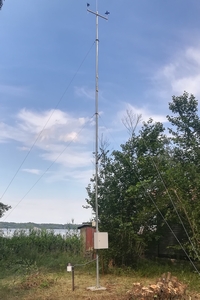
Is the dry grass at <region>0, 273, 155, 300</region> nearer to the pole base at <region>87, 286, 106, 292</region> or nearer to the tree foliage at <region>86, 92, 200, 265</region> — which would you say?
the pole base at <region>87, 286, 106, 292</region>

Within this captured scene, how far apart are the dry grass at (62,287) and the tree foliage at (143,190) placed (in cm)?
106

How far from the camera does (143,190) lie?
25.8 ft

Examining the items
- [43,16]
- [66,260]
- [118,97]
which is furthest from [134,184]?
[43,16]

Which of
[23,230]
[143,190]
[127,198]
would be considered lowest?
[23,230]

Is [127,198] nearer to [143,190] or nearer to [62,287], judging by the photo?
[143,190]

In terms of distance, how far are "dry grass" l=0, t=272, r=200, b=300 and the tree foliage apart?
1.06 metres

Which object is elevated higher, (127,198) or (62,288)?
(127,198)

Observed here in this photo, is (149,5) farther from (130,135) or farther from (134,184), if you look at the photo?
(134,184)

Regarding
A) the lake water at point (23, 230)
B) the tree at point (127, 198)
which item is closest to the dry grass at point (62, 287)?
the tree at point (127, 198)

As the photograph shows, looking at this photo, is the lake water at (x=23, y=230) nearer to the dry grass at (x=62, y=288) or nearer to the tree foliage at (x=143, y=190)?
the tree foliage at (x=143, y=190)

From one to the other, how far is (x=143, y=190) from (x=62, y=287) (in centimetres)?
305

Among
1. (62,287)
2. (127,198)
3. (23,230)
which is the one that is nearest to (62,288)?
(62,287)

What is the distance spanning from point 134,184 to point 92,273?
2.54 meters

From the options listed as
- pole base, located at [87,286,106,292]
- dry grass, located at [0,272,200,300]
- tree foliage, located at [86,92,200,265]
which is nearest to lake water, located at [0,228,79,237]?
tree foliage, located at [86,92,200,265]
